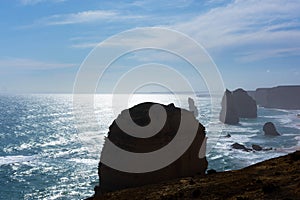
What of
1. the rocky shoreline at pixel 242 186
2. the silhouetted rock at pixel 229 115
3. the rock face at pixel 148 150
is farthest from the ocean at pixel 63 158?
the rocky shoreline at pixel 242 186

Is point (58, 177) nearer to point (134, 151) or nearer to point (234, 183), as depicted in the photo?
point (134, 151)

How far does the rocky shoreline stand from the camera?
16.5m

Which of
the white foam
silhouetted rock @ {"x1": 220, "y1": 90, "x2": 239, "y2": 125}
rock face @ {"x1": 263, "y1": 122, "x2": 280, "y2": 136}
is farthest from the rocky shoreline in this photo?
silhouetted rock @ {"x1": 220, "y1": 90, "x2": 239, "y2": 125}

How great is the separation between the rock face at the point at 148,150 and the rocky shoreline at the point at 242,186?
1272 centimetres

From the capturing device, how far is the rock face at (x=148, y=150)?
36250mm

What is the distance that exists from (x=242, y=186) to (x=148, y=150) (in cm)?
1882

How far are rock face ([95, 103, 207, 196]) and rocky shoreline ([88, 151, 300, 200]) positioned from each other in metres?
12.7

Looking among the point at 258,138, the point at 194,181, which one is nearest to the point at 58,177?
the point at 194,181

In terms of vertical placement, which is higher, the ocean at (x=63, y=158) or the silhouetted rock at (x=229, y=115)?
the silhouetted rock at (x=229, y=115)

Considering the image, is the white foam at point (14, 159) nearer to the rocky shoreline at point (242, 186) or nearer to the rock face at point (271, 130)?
the rocky shoreline at point (242, 186)

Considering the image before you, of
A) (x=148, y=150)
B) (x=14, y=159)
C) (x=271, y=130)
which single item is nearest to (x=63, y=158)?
(x=14, y=159)

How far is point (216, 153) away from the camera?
298 feet

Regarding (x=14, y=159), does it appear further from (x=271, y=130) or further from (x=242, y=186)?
(x=271, y=130)

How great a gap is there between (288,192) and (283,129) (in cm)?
14025
